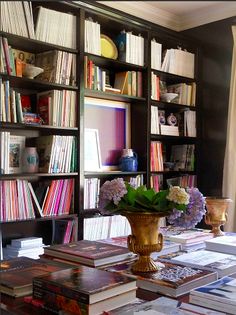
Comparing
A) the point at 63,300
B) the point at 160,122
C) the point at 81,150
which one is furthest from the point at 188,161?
the point at 63,300

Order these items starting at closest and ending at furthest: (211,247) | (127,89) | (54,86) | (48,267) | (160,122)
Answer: (48,267)
(211,247)
(54,86)
(127,89)
(160,122)

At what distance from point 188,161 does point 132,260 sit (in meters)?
2.35

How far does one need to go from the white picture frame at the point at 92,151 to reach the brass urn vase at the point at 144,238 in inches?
66.1

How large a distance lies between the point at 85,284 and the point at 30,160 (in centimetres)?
170

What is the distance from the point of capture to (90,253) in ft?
4.66

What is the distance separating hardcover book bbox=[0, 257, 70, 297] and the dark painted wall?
2.61 meters

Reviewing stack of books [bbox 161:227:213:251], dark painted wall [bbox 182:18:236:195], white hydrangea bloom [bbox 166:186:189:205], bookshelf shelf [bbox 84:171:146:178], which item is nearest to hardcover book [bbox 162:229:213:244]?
stack of books [bbox 161:227:213:251]

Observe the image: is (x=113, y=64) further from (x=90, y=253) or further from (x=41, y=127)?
(x=90, y=253)

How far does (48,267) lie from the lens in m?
1.26

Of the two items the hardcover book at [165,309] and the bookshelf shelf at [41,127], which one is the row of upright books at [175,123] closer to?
the bookshelf shelf at [41,127]

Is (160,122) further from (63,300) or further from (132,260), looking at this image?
(63,300)

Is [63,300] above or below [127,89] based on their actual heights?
below

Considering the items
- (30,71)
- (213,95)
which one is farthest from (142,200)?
(213,95)

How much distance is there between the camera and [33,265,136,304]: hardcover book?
0.93 metres
